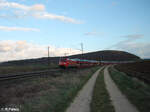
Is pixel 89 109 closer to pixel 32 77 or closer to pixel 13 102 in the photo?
pixel 13 102

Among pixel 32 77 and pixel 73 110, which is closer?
pixel 73 110

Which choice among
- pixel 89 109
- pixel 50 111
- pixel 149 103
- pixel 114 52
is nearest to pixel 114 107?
pixel 89 109

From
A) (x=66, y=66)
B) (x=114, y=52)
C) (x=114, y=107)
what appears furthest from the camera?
(x=114, y=52)

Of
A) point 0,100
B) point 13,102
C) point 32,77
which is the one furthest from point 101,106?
point 32,77

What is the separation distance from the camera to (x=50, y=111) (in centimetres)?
821

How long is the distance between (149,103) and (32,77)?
13.9 meters

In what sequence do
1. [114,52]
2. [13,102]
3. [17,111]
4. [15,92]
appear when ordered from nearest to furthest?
1. [17,111]
2. [13,102]
3. [15,92]
4. [114,52]

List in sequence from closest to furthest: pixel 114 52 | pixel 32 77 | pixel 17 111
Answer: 1. pixel 17 111
2. pixel 32 77
3. pixel 114 52

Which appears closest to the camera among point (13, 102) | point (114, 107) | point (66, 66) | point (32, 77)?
point (114, 107)

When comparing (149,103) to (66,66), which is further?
(66,66)

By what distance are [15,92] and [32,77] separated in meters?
7.17

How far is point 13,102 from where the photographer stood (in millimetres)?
9617

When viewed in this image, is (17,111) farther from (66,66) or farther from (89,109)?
(66,66)

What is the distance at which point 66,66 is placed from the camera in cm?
4275
